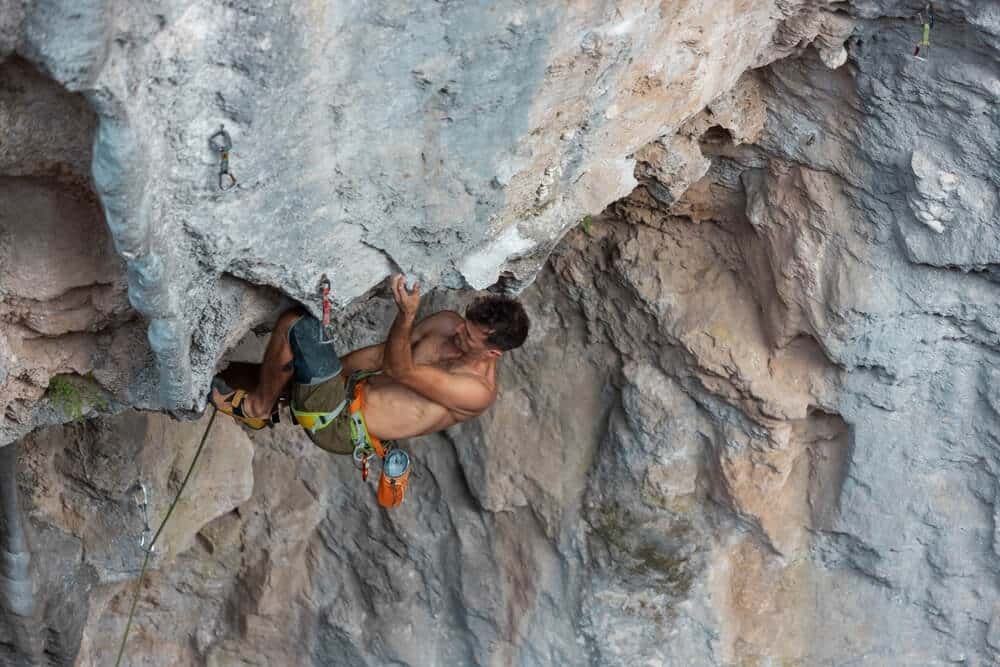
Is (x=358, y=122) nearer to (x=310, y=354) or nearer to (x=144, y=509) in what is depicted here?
(x=310, y=354)

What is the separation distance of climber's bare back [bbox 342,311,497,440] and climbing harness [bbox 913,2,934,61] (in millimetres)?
1688

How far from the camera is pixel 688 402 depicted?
4.92 m

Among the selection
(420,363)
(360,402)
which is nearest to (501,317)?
(420,363)

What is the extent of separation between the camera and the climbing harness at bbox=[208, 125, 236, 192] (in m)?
2.74

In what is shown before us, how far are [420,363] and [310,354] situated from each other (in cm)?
61

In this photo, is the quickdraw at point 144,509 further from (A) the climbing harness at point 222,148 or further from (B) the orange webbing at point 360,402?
(A) the climbing harness at point 222,148

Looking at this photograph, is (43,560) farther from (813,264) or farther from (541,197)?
(813,264)

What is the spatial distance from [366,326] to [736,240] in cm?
158

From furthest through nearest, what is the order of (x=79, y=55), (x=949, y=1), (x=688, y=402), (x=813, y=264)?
(x=688, y=402) → (x=813, y=264) → (x=949, y=1) → (x=79, y=55)

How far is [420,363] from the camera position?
163 inches

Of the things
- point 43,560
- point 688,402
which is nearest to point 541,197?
point 688,402

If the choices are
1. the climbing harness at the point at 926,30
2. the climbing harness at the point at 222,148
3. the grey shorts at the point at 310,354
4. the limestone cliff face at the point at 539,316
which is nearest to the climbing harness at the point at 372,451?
the grey shorts at the point at 310,354

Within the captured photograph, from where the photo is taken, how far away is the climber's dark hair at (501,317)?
3.91 meters

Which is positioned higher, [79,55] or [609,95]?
[79,55]
